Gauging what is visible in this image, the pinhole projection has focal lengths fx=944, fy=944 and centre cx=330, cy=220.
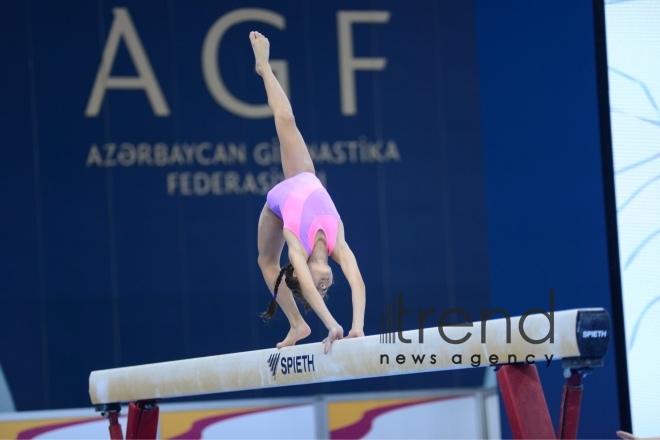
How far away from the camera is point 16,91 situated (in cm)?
755

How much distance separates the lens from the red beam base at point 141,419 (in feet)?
17.1

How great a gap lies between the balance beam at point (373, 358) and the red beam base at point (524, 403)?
0.07 m

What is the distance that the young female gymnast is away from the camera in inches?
185

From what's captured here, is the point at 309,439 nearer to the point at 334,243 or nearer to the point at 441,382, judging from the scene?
the point at 441,382

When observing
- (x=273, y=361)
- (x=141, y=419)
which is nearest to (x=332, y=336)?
(x=273, y=361)

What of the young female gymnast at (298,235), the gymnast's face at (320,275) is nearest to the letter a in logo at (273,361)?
the young female gymnast at (298,235)

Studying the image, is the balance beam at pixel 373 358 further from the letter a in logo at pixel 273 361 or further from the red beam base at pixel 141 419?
the red beam base at pixel 141 419

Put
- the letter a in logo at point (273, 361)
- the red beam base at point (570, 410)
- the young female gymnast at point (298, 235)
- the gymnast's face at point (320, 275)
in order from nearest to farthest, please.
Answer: the red beam base at point (570, 410) < the letter a in logo at point (273, 361) < the young female gymnast at point (298, 235) < the gymnast's face at point (320, 275)

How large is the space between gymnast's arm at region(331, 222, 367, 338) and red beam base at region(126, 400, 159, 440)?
1.34 metres

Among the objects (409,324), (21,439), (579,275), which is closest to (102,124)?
(21,439)

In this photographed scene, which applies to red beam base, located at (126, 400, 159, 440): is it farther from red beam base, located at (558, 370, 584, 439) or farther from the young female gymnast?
red beam base, located at (558, 370, 584, 439)

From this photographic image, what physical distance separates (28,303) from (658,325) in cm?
486

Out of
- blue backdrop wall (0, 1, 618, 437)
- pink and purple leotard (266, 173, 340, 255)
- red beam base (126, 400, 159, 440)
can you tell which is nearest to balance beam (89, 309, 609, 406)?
A: red beam base (126, 400, 159, 440)

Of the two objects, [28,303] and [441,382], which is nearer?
[28,303]
